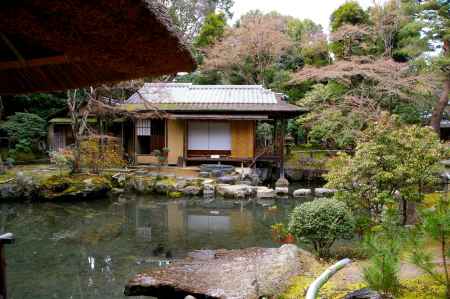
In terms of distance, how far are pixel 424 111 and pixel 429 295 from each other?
48.1 ft

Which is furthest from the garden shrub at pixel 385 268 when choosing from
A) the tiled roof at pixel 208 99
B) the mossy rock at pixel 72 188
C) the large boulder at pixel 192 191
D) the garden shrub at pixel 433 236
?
the tiled roof at pixel 208 99

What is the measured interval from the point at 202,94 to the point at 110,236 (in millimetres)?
10864

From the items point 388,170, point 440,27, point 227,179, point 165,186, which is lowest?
point 165,186

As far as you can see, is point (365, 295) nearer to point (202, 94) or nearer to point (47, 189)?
point (47, 189)

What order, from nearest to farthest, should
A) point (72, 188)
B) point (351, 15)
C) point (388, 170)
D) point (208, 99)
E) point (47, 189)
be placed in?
point (388, 170) < point (47, 189) < point (72, 188) < point (208, 99) < point (351, 15)

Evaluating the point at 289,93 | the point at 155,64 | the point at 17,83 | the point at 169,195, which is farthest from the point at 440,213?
the point at 289,93

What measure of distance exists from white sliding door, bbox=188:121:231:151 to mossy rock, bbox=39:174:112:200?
5209 millimetres

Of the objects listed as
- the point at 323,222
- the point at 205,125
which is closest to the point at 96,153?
the point at 205,125

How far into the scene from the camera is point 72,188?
12766 mm

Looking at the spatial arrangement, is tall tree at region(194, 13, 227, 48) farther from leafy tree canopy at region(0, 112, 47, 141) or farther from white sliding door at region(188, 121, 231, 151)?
leafy tree canopy at region(0, 112, 47, 141)

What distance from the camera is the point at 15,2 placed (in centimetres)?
241

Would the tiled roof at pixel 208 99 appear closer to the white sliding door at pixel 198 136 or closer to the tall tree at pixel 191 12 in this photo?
the white sliding door at pixel 198 136

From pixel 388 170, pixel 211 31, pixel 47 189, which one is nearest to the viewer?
pixel 388 170

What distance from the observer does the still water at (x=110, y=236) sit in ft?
19.9
